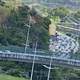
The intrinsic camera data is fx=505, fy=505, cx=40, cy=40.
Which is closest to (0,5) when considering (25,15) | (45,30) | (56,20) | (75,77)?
(25,15)

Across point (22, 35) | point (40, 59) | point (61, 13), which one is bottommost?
point (40, 59)

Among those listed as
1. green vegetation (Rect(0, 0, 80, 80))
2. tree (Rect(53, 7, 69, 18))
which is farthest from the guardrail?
tree (Rect(53, 7, 69, 18))

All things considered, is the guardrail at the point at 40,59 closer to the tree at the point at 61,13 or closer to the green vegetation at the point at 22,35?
the green vegetation at the point at 22,35

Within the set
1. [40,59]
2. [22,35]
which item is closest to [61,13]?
[22,35]

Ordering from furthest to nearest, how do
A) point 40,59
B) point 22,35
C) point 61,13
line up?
1. point 61,13
2. point 22,35
3. point 40,59

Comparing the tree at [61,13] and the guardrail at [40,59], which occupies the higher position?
the tree at [61,13]

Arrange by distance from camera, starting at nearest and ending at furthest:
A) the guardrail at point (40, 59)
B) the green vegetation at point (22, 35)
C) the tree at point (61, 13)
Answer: the guardrail at point (40, 59) < the green vegetation at point (22, 35) < the tree at point (61, 13)

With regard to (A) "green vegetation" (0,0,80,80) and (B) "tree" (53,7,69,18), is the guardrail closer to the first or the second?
(A) "green vegetation" (0,0,80,80)

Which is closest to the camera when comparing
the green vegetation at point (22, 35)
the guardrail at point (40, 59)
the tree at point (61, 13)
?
the guardrail at point (40, 59)

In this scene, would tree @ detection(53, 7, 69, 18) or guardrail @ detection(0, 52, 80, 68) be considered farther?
tree @ detection(53, 7, 69, 18)

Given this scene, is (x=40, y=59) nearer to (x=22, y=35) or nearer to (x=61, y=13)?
(x=22, y=35)

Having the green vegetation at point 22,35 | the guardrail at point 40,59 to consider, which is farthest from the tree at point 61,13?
the guardrail at point 40,59
